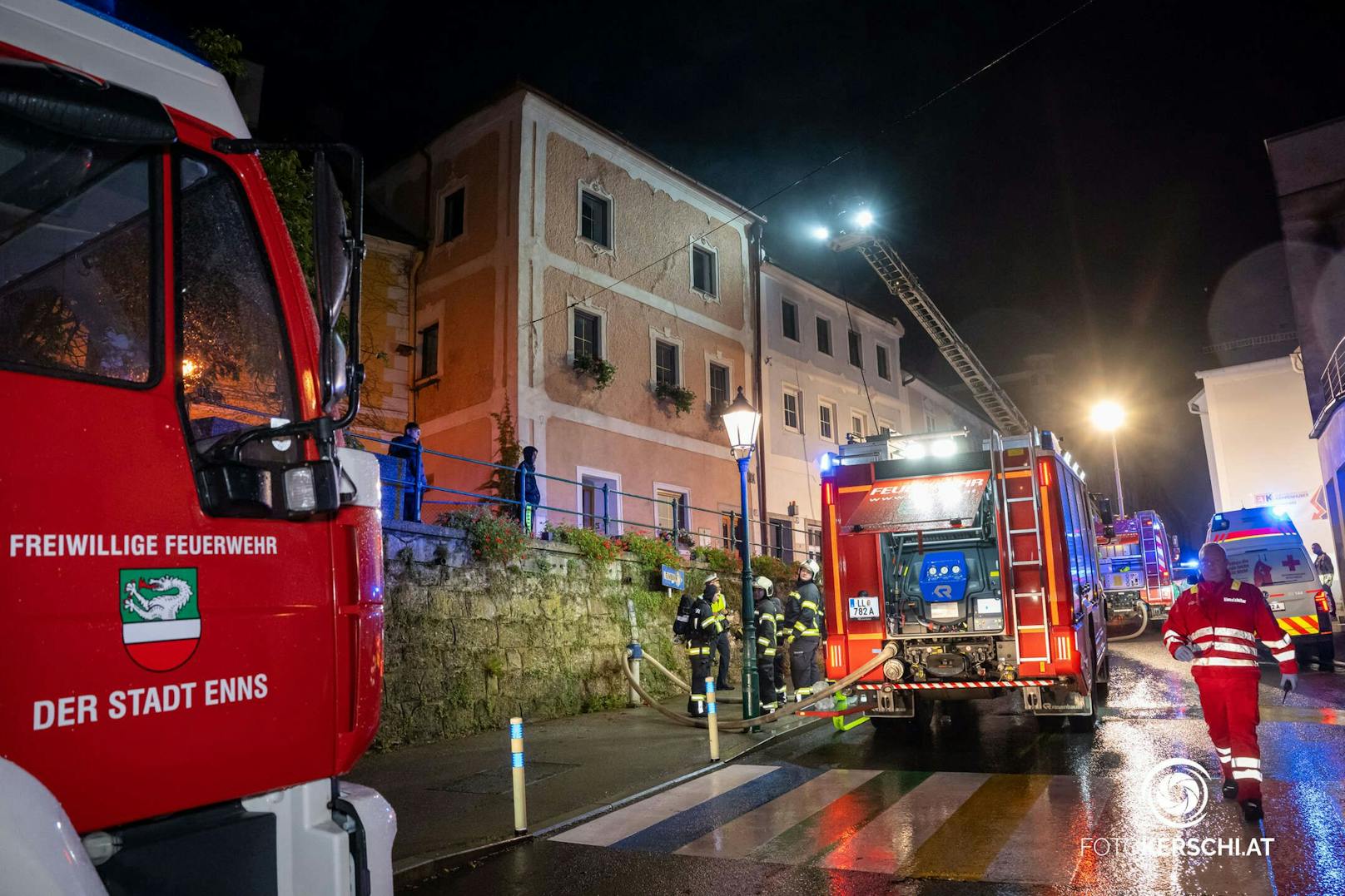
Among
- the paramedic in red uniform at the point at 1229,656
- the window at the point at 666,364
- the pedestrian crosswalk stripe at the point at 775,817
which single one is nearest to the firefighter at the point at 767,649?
the pedestrian crosswalk stripe at the point at 775,817

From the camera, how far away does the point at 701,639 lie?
11852 millimetres

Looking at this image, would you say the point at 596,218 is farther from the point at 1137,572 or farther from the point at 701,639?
the point at 1137,572

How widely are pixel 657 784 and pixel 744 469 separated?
4.62 m

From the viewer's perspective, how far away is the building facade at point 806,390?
24.0 metres

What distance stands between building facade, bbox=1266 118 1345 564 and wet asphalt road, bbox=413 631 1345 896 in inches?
640

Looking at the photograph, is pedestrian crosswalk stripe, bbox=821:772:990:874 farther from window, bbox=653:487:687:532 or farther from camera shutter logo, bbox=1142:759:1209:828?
window, bbox=653:487:687:532

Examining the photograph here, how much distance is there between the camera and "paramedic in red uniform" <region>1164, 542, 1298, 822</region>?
6.00 meters

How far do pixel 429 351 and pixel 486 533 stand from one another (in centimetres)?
924

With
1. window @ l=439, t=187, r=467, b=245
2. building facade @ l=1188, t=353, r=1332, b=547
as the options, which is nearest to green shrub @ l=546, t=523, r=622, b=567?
window @ l=439, t=187, r=467, b=245

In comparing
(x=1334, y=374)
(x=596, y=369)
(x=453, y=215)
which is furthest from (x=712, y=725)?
(x=1334, y=374)

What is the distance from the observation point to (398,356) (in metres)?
20.0

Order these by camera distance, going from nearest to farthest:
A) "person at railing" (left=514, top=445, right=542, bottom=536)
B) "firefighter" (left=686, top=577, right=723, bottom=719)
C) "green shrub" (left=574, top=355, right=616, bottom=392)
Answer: "firefighter" (left=686, top=577, right=723, bottom=719) → "person at railing" (left=514, top=445, right=542, bottom=536) → "green shrub" (left=574, top=355, right=616, bottom=392)

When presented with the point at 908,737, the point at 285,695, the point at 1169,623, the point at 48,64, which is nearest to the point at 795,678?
the point at 908,737

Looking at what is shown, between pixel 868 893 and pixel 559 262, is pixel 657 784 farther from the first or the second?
pixel 559 262
